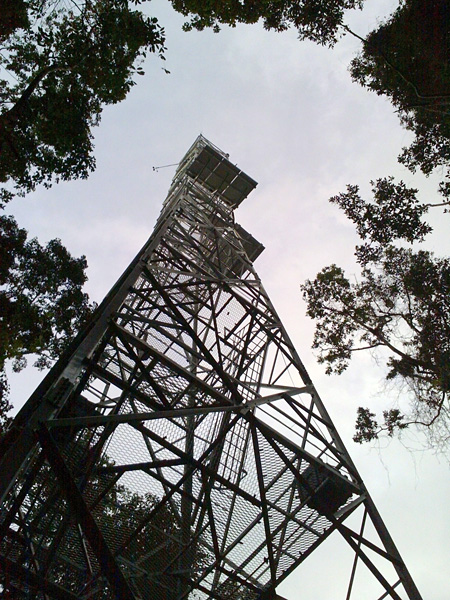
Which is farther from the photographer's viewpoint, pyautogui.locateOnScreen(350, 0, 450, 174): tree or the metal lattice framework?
pyautogui.locateOnScreen(350, 0, 450, 174): tree

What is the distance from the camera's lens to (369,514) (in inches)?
204

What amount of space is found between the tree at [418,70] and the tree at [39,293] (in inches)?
381

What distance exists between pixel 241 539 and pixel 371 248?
28.5 ft

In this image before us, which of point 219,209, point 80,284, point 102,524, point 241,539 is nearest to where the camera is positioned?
point 102,524

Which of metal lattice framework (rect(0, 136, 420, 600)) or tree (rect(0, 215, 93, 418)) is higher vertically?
tree (rect(0, 215, 93, 418))

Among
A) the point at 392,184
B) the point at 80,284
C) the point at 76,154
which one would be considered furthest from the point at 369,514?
the point at 80,284

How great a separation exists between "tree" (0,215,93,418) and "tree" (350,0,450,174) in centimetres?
969

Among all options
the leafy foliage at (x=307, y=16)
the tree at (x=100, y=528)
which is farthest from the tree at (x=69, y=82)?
the tree at (x=100, y=528)

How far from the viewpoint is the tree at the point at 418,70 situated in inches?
391

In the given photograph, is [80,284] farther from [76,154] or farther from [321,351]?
[321,351]

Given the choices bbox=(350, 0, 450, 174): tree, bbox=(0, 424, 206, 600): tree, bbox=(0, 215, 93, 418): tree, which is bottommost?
bbox=(0, 424, 206, 600): tree

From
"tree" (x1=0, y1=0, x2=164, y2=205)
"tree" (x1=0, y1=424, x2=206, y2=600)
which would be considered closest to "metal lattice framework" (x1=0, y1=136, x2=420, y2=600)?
"tree" (x1=0, y1=424, x2=206, y2=600)

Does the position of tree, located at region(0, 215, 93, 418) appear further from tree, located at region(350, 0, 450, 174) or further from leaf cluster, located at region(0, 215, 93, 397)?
tree, located at region(350, 0, 450, 174)

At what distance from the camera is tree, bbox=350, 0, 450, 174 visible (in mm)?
9930
